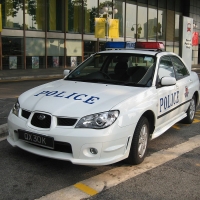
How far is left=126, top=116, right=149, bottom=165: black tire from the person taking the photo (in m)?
4.02

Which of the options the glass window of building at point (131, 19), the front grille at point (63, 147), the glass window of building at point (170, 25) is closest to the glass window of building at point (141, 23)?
the glass window of building at point (131, 19)

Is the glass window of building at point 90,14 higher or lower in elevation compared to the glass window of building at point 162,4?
lower

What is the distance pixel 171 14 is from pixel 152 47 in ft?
96.9

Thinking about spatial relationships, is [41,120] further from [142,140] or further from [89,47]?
[89,47]

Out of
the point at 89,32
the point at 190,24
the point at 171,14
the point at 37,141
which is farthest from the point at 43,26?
the point at 37,141

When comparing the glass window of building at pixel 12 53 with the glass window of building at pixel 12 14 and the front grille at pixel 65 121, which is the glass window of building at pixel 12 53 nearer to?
the glass window of building at pixel 12 14

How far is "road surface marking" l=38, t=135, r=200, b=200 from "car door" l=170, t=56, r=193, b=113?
96 centimetres


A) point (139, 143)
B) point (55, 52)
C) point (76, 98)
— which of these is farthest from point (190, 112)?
point (55, 52)

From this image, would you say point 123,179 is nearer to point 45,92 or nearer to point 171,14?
point 45,92

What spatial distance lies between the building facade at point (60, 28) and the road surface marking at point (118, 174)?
1650cm

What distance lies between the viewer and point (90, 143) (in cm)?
359

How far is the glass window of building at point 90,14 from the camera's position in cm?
2433

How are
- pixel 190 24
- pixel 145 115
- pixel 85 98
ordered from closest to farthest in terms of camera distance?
pixel 85 98 < pixel 145 115 < pixel 190 24

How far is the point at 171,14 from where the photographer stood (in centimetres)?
3312
